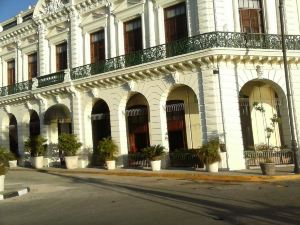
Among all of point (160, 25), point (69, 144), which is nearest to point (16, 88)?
point (69, 144)

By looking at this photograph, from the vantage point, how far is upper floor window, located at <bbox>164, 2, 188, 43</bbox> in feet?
65.4

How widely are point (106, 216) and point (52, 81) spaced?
1708cm

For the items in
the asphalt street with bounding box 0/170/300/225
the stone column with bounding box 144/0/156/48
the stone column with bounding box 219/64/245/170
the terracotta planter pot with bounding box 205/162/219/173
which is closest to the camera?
the asphalt street with bounding box 0/170/300/225

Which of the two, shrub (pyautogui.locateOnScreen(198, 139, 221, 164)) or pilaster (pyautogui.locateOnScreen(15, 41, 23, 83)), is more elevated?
pilaster (pyautogui.locateOnScreen(15, 41, 23, 83))

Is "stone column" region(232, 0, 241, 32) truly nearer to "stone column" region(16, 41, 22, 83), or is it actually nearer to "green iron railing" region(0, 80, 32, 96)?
"green iron railing" region(0, 80, 32, 96)

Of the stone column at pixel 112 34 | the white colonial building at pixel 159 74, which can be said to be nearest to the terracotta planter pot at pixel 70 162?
the white colonial building at pixel 159 74

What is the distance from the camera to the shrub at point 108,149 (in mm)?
20641

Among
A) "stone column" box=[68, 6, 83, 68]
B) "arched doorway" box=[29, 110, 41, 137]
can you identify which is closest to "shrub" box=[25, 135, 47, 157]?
"arched doorway" box=[29, 110, 41, 137]

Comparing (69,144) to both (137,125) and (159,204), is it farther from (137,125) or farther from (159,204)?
(159,204)

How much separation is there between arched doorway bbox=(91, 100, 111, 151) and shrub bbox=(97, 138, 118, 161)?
2.58 m

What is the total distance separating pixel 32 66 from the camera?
28031 mm

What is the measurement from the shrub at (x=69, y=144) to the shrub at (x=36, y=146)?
2.78 m

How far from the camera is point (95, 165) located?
23.5m

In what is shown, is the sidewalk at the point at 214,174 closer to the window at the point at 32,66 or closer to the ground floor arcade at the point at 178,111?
the ground floor arcade at the point at 178,111
